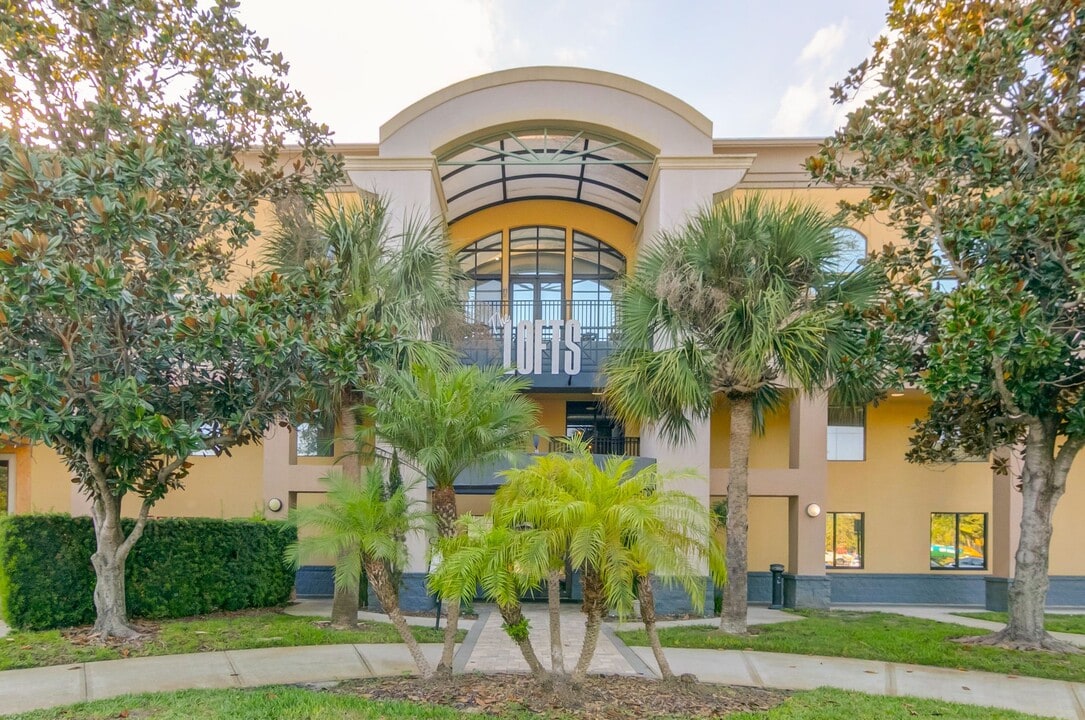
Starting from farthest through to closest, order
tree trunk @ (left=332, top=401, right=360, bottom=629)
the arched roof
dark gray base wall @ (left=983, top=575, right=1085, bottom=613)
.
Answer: dark gray base wall @ (left=983, top=575, right=1085, bottom=613) < the arched roof < tree trunk @ (left=332, top=401, right=360, bottom=629)

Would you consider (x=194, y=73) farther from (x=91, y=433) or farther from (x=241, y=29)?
(x=91, y=433)

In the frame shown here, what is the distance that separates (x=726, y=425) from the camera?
17.0m

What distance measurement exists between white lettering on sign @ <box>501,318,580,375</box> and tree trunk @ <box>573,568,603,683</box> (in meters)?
7.20

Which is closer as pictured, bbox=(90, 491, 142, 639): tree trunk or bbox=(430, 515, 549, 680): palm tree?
bbox=(430, 515, 549, 680): palm tree

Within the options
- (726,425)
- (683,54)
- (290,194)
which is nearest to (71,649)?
(290,194)

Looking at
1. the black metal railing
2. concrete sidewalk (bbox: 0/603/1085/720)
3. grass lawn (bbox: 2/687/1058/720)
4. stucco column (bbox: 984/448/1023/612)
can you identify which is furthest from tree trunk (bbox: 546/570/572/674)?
stucco column (bbox: 984/448/1023/612)

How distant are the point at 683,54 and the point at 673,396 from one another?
10997mm

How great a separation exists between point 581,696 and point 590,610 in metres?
0.85

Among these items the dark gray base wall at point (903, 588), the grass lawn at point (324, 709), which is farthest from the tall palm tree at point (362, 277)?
the dark gray base wall at point (903, 588)

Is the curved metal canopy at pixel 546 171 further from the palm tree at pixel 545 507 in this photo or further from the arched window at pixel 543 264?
the palm tree at pixel 545 507

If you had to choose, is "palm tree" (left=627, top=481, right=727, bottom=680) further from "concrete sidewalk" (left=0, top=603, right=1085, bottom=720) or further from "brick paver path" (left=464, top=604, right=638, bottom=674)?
"concrete sidewalk" (left=0, top=603, right=1085, bottom=720)

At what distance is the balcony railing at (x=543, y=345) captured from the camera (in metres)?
Result: 14.1

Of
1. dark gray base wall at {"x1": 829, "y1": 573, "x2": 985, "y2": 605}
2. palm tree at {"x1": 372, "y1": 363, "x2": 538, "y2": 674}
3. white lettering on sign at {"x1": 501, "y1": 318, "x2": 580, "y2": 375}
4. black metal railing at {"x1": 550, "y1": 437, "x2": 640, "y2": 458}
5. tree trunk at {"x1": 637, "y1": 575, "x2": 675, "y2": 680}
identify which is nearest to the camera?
tree trunk at {"x1": 637, "y1": 575, "x2": 675, "y2": 680}

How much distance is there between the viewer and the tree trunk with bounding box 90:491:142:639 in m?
9.70
